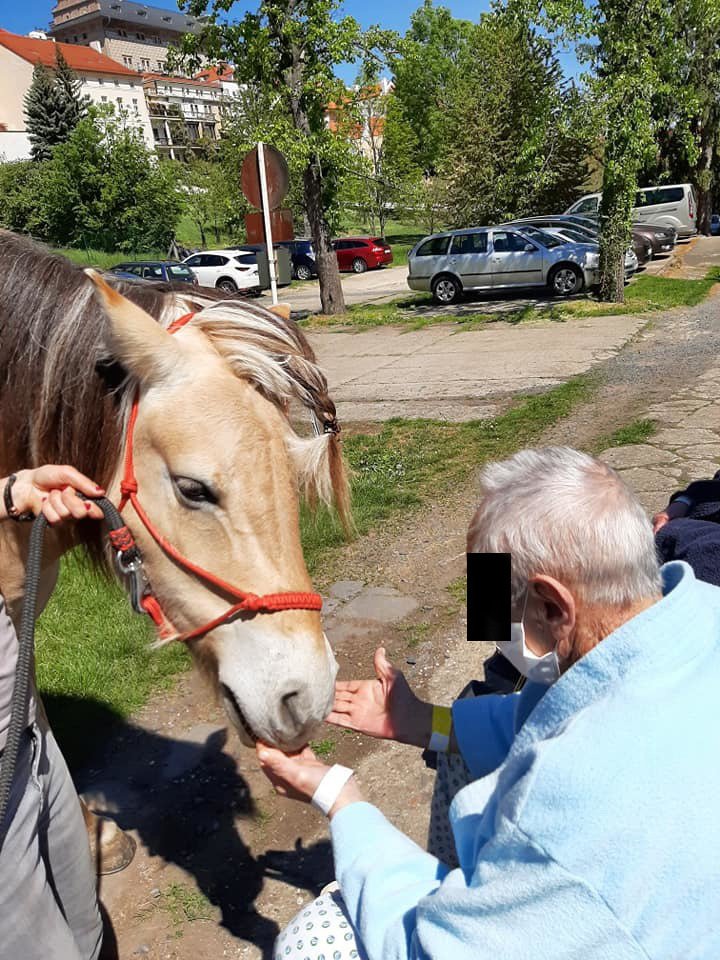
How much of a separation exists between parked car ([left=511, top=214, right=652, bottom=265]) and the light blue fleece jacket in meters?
18.3

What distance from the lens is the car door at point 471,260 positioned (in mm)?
16750

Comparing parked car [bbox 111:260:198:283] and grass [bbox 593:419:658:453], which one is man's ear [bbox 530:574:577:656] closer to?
grass [bbox 593:419:658:453]

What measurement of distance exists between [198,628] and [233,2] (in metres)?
15.9

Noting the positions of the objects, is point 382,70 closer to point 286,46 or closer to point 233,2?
point 286,46

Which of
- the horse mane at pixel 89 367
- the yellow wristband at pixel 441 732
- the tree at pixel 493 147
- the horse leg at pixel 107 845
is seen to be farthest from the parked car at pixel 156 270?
the yellow wristband at pixel 441 732

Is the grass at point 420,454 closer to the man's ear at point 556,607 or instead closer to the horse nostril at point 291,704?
the horse nostril at point 291,704

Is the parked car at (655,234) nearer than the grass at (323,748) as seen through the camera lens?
No

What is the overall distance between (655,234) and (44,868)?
73.4 feet

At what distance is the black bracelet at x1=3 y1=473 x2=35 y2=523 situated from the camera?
171 cm

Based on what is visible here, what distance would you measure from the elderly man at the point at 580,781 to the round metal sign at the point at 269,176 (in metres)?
6.64

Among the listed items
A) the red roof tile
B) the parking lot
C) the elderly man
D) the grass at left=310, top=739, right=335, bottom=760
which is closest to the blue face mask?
the elderly man

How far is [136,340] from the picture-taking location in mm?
1696

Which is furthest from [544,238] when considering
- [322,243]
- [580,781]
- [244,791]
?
[580,781]


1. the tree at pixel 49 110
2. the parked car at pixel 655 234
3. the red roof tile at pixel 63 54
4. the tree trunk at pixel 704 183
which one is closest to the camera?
the parked car at pixel 655 234
